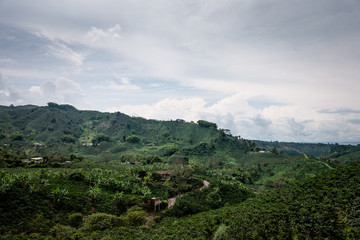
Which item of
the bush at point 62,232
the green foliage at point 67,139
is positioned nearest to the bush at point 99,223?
the bush at point 62,232

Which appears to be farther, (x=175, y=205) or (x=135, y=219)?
(x=175, y=205)

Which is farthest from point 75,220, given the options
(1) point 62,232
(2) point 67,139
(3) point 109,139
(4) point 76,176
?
(2) point 67,139

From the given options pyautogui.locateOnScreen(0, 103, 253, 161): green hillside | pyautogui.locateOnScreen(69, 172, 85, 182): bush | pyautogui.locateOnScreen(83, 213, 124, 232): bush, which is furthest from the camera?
pyautogui.locateOnScreen(0, 103, 253, 161): green hillside

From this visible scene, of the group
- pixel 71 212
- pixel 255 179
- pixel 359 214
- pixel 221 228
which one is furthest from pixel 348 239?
pixel 255 179

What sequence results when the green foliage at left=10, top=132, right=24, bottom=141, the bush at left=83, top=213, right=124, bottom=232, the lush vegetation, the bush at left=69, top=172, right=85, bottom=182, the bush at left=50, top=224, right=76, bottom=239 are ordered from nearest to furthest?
the lush vegetation, the bush at left=50, top=224, right=76, bottom=239, the bush at left=83, top=213, right=124, bottom=232, the bush at left=69, top=172, right=85, bottom=182, the green foliage at left=10, top=132, right=24, bottom=141

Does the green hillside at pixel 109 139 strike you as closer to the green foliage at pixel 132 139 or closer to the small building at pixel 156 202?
the green foliage at pixel 132 139

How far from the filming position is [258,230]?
14.7m

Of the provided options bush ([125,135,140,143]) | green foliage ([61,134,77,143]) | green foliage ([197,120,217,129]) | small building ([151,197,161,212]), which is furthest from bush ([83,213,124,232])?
green foliage ([61,134,77,143])

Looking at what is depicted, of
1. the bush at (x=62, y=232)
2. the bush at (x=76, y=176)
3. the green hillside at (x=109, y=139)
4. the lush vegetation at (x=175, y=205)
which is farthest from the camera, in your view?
the green hillside at (x=109, y=139)

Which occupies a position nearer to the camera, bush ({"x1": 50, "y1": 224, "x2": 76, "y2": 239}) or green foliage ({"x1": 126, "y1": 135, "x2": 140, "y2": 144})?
bush ({"x1": 50, "y1": 224, "x2": 76, "y2": 239})

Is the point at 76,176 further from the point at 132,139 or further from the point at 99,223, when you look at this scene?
the point at 132,139

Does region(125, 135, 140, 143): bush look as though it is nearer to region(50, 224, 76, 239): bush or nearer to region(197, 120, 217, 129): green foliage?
region(197, 120, 217, 129): green foliage

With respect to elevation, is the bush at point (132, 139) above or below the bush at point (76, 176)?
above

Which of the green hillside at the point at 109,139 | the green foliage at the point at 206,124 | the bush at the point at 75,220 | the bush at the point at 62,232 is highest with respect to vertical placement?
the green foliage at the point at 206,124
